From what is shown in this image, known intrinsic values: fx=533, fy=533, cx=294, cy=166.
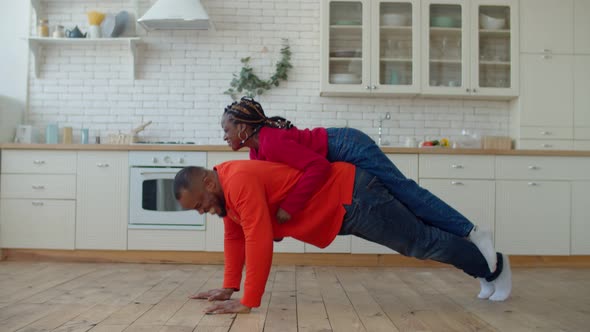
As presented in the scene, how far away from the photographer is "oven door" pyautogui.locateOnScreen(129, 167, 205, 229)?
411cm

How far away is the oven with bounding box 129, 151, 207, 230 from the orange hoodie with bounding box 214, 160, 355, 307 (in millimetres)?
1713

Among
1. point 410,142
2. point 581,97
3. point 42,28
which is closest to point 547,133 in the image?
point 581,97

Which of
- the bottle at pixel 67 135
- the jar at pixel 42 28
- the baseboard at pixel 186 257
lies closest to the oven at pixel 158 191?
the baseboard at pixel 186 257

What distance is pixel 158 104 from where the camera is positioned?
4824 millimetres

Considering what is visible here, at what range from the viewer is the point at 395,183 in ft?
7.97

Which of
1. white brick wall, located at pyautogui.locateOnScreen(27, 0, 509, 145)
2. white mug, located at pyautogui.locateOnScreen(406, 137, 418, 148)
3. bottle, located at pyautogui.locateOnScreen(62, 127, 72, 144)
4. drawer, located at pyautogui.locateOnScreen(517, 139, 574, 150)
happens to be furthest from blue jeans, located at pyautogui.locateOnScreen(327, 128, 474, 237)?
bottle, located at pyautogui.locateOnScreen(62, 127, 72, 144)

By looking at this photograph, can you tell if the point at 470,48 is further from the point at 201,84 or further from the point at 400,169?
the point at 201,84

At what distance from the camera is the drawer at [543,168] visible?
4199mm

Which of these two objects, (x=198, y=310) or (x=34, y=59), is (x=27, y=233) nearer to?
(x=34, y=59)

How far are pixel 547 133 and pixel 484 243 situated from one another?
2575 millimetres

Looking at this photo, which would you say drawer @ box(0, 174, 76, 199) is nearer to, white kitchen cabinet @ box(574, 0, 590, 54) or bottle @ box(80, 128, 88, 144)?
bottle @ box(80, 128, 88, 144)

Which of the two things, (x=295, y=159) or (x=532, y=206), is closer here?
(x=295, y=159)

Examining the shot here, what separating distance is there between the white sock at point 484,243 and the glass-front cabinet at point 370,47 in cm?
226

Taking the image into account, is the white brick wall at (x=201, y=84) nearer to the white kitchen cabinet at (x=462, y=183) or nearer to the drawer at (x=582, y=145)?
the drawer at (x=582, y=145)
